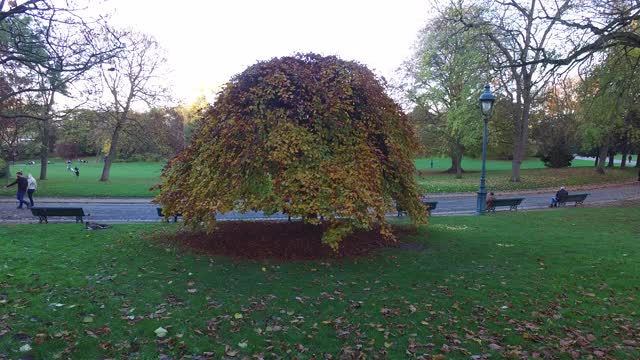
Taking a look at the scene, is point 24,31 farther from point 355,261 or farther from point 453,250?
point 453,250

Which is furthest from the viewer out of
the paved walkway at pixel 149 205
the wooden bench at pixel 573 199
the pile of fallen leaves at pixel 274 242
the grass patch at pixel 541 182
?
the grass patch at pixel 541 182

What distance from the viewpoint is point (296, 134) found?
8.31m

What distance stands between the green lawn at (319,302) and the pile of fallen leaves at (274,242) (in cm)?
45

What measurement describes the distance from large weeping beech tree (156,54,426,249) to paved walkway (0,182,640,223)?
7.75m

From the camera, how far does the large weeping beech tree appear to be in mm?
7809

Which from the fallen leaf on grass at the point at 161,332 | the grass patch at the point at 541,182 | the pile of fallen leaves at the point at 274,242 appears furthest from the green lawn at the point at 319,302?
the grass patch at the point at 541,182

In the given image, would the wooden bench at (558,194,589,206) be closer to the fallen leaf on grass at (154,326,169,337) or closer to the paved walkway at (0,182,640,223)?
the paved walkway at (0,182,640,223)

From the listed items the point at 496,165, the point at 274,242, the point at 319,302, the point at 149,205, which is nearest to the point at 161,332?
the point at 319,302

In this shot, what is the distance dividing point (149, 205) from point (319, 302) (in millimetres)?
16822

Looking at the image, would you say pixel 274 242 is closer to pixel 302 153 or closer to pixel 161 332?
pixel 302 153

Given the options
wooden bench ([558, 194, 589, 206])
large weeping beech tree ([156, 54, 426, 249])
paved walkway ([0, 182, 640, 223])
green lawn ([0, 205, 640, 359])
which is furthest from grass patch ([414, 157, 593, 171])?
green lawn ([0, 205, 640, 359])

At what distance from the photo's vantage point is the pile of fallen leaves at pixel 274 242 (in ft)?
28.6

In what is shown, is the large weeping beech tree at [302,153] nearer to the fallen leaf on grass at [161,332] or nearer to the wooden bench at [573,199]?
the fallen leaf on grass at [161,332]

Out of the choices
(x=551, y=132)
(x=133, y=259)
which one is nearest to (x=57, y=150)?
(x=551, y=132)
